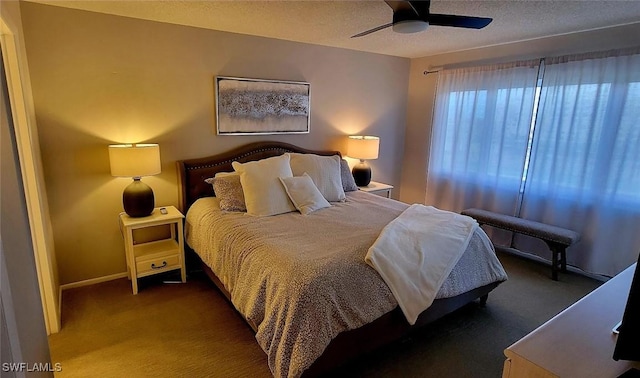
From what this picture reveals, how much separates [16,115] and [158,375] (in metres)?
1.84

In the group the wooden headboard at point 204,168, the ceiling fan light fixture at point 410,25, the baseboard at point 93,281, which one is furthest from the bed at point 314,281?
the ceiling fan light fixture at point 410,25

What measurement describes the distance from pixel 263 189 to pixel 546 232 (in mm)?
2785

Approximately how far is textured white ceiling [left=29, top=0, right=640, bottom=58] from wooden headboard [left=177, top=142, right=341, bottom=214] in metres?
1.21

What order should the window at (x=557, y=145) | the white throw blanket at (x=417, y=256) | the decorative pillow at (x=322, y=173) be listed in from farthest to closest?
the decorative pillow at (x=322, y=173), the window at (x=557, y=145), the white throw blanket at (x=417, y=256)

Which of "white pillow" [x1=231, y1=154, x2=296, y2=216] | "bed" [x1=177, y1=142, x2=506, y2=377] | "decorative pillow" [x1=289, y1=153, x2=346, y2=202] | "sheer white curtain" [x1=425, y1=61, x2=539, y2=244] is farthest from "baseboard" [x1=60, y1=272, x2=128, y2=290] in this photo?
"sheer white curtain" [x1=425, y1=61, x2=539, y2=244]

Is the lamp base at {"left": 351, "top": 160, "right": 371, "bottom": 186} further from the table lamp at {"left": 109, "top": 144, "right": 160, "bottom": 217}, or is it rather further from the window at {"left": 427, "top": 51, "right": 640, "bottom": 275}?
the table lamp at {"left": 109, "top": 144, "right": 160, "bottom": 217}

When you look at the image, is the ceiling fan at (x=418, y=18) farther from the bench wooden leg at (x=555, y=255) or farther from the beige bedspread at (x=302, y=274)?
the bench wooden leg at (x=555, y=255)

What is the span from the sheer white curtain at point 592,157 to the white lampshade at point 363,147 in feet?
5.78

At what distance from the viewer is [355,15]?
2.78 m

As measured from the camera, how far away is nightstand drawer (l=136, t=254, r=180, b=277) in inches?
113

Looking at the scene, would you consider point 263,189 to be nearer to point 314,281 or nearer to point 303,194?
point 303,194

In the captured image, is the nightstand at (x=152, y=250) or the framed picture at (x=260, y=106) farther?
the framed picture at (x=260, y=106)

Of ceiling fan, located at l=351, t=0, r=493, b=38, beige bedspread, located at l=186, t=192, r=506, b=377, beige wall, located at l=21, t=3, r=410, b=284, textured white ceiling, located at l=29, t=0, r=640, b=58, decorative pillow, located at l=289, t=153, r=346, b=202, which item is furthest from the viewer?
decorative pillow, located at l=289, t=153, r=346, b=202

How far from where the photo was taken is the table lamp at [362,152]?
4.24 meters
